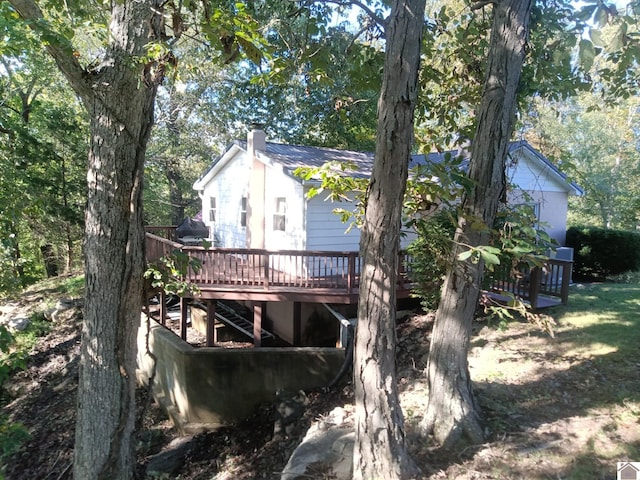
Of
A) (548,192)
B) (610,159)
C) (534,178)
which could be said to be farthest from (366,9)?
(610,159)

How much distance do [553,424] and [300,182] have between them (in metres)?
7.07

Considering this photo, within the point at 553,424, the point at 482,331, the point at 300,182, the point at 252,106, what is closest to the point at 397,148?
the point at 553,424

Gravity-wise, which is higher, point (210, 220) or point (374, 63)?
point (374, 63)

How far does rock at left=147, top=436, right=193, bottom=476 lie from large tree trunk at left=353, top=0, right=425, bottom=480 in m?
5.12

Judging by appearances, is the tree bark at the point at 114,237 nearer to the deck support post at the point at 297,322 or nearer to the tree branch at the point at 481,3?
the tree branch at the point at 481,3

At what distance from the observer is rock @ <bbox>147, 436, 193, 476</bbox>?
7082 mm

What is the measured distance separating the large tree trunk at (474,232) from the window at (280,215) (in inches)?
270

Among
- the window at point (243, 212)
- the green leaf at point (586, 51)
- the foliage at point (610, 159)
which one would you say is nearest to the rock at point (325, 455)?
the green leaf at point (586, 51)

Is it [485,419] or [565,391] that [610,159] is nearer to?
[565,391]

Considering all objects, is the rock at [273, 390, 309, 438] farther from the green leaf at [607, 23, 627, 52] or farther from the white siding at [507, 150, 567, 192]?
the white siding at [507, 150, 567, 192]

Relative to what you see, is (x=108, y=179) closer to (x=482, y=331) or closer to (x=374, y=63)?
(x=374, y=63)

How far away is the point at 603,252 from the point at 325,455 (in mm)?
12806

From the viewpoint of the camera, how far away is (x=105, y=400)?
14.7ft

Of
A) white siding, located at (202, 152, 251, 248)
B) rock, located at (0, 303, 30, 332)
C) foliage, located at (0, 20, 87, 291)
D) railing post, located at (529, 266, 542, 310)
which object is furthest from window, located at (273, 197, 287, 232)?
rock, located at (0, 303, 30, 332)
